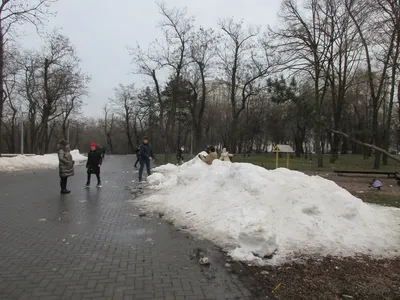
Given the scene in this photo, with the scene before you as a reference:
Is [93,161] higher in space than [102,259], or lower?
higher

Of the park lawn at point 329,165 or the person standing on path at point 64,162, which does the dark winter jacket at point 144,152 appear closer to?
the person standing on path at point 64,162

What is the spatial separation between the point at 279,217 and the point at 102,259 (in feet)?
10.9

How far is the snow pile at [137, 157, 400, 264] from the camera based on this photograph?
5.67m

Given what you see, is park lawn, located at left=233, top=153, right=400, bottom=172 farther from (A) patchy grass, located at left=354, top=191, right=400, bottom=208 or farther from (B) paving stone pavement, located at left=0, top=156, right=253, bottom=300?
(B) paving stone pavement, located at left=0, top=156, right=253, bottom=300

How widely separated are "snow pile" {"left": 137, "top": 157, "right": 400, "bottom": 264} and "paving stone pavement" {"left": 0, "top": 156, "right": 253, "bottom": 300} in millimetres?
608

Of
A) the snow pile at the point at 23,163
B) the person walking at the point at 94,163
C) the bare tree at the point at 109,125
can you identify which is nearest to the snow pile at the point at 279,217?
the person walking at the point at 94,163

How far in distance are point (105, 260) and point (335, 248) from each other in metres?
3.61

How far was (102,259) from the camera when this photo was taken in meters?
5.35

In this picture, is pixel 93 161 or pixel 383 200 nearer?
pixel 383 200

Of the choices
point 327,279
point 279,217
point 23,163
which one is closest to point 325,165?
point 23,163

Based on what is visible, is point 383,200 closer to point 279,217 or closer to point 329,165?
point 279,217

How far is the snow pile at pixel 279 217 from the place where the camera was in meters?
5.67

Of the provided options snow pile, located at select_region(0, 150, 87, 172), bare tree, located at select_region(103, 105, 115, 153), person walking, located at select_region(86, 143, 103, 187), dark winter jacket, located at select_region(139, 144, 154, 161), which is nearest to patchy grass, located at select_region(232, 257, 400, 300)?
person walking, located at select_region(86, 143, 103, 187)

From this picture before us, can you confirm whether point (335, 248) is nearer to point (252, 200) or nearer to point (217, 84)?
A: point (252, 200)
